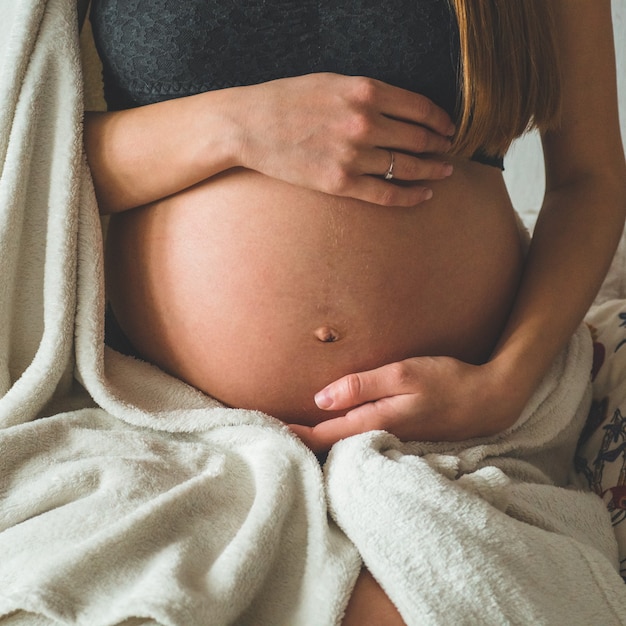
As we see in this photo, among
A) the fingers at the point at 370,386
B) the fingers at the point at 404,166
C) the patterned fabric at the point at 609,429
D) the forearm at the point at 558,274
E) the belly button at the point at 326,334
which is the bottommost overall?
the patterned fabric at the point at 609,429

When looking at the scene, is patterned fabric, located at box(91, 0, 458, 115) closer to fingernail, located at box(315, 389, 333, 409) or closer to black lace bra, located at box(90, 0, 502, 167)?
black lace bra, located at box(90, 0, 502, 167)

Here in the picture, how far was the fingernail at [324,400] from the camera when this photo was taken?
701 mm

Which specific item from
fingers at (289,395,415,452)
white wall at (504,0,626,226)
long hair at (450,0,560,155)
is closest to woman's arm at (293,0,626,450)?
fingers at (289,395,415,452)

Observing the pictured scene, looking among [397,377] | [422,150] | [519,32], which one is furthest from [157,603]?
[519,32]

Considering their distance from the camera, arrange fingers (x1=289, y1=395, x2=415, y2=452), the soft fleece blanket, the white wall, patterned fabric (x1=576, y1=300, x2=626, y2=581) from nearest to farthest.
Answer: the soft fleece blanket
fingers (x1=289, y1=395, x2=415, y2=452)
patterned fabric (x1=576, y1=300, x2=626, y2=581)
the white wall

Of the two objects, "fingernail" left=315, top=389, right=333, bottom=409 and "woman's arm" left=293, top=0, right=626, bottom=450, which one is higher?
"woman's arm" left=293, top=0, right=626, bottom=450

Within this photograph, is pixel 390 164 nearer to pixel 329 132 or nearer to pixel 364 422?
pixel 329 132

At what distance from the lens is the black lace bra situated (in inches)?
27.5

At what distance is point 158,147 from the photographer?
0.72 metres

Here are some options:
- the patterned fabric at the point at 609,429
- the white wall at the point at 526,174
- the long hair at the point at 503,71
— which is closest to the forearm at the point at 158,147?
the long hair at the point at 503,71

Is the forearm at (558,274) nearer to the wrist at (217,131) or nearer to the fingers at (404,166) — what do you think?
the fingers at (404,166)

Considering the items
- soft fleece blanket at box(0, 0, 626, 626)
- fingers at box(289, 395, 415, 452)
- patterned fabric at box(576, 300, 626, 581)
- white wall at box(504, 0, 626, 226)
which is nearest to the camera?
soft fleece blanket at box(0, 0, 626, 626)

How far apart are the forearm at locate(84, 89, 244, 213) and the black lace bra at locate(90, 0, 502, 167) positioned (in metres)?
0.03

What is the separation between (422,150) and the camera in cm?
72
